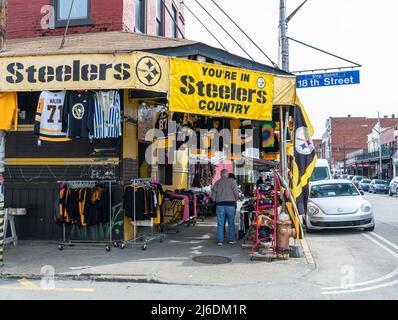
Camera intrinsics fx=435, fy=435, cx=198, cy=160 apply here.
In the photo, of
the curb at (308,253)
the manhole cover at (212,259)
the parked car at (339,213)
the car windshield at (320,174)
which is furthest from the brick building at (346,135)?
the manhole cover at (212,259)

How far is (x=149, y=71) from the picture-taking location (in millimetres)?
8492

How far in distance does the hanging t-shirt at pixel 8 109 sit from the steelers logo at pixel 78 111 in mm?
1133

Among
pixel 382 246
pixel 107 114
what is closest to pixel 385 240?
pixel 382 246

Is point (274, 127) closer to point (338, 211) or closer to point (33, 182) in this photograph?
point (338, 211)

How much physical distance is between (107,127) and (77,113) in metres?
0.72

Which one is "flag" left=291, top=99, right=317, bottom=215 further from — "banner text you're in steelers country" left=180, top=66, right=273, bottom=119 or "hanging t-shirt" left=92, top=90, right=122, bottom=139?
"hanging t-shirt" left=92, top=90, right=122, bottom=139

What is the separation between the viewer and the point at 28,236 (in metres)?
10.9

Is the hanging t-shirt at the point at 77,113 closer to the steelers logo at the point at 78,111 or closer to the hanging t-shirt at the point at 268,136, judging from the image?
the steelers logo at the point at 78,111

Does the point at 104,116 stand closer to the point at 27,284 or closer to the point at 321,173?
the point at 27,284

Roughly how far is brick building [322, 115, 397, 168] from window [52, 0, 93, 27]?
3377 inches

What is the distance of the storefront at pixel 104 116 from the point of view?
855cm

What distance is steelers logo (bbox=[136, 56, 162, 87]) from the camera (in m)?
8.40

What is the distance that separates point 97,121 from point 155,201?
236 centimetres

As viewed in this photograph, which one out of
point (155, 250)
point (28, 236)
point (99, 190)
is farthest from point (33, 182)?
point (155, 250)
